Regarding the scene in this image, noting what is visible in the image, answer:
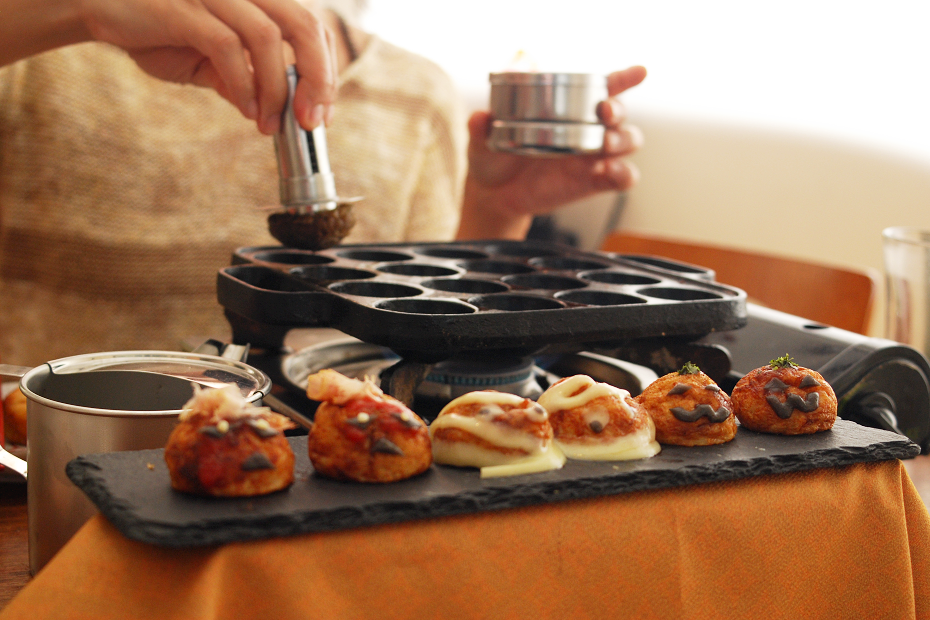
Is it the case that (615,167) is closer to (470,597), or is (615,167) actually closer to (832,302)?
(832,302)

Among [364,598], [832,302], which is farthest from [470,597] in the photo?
[832,302]

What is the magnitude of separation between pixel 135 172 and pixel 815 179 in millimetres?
1825

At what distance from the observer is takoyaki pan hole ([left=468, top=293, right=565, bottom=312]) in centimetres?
81

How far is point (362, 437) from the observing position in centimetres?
52

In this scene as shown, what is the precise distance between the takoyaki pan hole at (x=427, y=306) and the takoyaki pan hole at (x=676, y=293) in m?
0.24

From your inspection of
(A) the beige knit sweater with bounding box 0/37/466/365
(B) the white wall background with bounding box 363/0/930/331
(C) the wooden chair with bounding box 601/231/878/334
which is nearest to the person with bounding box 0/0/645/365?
(A) the beige knit sweater with bounding box 0/37/466/365

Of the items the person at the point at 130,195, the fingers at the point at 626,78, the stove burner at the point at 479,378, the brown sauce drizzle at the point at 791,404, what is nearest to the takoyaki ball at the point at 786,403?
the brown sauce drizzle at the point at 791,404

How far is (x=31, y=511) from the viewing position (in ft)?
1.99

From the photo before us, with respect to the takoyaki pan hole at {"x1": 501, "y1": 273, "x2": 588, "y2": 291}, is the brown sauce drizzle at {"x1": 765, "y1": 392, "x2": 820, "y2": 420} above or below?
below

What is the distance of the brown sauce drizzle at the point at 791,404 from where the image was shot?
64 cm

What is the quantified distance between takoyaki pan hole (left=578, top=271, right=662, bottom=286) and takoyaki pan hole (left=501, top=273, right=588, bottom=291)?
2 centimetres

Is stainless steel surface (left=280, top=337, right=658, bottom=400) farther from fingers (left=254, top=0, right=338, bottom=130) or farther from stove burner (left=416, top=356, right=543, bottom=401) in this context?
fingers (left=254, top=0, right=338, bottom=130)

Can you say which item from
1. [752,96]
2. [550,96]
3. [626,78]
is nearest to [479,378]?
[550,96]

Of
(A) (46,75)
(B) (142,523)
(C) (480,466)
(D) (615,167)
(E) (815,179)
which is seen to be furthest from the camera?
(E) (815,179)
